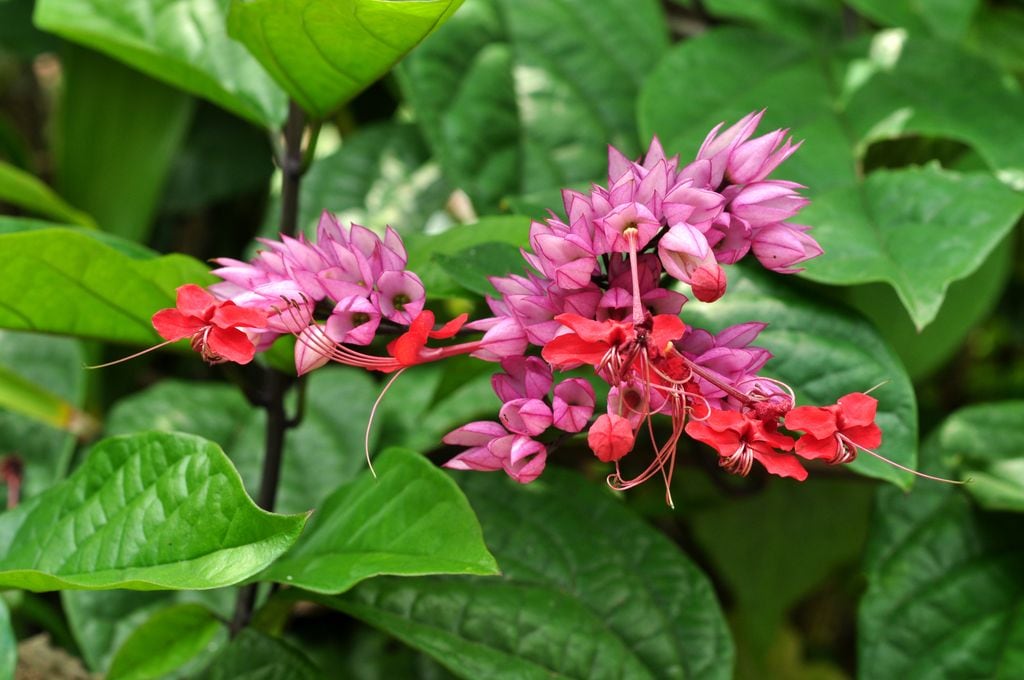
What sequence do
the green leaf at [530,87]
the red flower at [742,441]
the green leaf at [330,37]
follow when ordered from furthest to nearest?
1. the green leaf at [530,87]
2. the green leaf at [330,37]
3. the red flower at [742,441]

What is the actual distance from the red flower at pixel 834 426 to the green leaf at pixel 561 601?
278 mm

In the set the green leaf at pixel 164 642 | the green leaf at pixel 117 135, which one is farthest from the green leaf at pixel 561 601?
the green leaf at pixel 117 135

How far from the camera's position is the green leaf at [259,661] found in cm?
72

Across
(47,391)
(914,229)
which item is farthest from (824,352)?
(47,391)

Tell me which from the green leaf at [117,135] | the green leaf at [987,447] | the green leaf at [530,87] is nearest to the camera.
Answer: the green leaf at [987,447]

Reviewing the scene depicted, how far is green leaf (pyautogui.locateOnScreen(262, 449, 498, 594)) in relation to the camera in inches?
22.5

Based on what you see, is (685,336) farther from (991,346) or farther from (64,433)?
(991,346)

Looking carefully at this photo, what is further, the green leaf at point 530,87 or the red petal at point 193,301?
the green leaf at point 530,87

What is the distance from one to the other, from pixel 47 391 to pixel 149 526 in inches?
19.9

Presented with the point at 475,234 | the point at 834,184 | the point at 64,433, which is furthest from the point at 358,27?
the point at 64,433

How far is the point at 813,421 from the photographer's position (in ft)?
1.67

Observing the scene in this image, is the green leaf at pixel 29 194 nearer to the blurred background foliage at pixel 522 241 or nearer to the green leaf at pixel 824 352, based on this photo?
the blurred background foliage at pixel 522 241

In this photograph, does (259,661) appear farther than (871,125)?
No

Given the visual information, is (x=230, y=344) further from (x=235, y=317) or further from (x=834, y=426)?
(x=834, y=426)
